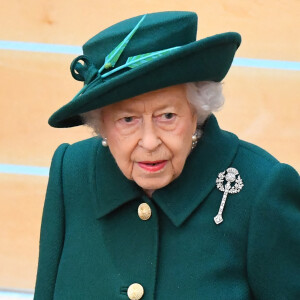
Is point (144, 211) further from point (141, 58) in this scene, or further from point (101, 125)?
point (141, 58)

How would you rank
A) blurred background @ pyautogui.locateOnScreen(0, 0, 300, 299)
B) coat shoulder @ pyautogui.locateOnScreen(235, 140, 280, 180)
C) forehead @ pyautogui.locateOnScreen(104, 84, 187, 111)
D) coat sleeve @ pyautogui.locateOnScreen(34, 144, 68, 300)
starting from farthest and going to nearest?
blurred background @ pyautogui.locateOnScreen(0, 0, 300, 299), coat sleeve @ pyautogui.locateOnScreen(34, 144, 68, 300), coat shoulder @ pyautogui.locateOnScreen(235, 140, 280, 180), forehead @ pyautogui.locateOnScreen(104, 84, 187, 111)

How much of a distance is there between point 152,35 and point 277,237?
590 millimetres

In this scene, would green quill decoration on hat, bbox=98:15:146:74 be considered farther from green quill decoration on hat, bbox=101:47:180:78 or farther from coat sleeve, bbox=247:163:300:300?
coat sleeve, bbox=247:163:300:300

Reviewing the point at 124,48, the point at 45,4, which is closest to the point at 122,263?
the point at 124,48

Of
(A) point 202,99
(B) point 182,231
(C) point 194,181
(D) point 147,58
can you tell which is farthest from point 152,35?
(B) point 182,231

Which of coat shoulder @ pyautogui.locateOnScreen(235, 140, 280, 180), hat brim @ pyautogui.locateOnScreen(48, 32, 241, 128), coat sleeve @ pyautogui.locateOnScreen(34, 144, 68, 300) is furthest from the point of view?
coat sleeve @ pyautogui.locateOnScreen(34, 144, 68, 300)

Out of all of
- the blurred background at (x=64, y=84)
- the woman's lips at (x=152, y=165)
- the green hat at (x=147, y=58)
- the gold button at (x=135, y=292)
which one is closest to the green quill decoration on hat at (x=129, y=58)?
the green hat at (x=147, y=58)

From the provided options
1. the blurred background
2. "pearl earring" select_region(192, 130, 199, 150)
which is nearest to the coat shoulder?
"pearl earring" select_region(192, 130, 199, 150)

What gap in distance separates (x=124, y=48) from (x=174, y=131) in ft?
0.77

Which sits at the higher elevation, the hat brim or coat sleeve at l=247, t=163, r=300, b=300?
the hat brim

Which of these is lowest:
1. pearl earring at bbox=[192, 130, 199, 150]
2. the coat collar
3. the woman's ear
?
the coat collar

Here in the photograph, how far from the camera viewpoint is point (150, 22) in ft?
5.04

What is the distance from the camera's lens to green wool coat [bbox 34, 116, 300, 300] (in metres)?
1.63

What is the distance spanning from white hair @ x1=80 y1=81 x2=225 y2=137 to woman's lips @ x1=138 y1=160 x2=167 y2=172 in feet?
0.54
